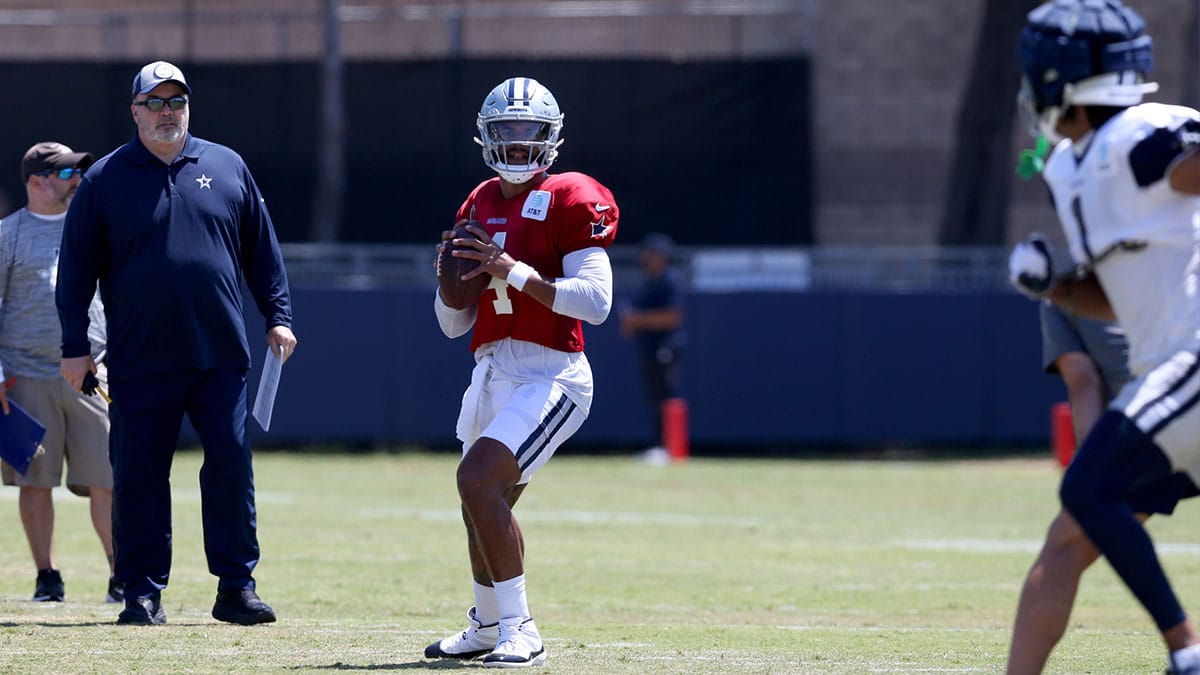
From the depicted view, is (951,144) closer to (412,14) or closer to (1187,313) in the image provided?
(412,14)

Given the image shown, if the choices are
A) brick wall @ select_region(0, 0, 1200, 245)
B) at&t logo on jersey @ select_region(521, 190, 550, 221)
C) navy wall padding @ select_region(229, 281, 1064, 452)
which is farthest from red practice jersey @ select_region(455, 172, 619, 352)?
brick wall @ select_region(0, 0, 1200, 245)

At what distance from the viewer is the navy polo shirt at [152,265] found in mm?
7496

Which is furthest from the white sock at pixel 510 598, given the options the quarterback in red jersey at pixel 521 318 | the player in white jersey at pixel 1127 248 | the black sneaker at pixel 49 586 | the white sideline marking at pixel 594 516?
the white sideline marking at pixel 594 516

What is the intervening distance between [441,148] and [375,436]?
490cm

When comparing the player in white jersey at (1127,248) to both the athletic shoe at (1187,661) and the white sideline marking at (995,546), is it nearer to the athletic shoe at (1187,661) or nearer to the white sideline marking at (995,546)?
the athletic shoe at (1187,661)

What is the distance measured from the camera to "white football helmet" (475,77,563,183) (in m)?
6.71

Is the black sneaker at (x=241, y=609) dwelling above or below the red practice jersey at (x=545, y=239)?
below

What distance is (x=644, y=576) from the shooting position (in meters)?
10.4

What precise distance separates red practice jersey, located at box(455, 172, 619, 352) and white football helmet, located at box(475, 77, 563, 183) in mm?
116

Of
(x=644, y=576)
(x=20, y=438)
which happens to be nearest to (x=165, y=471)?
(x=20, y=438)

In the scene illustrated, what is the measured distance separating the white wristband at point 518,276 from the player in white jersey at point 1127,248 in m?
1.94

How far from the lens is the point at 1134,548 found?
497cm

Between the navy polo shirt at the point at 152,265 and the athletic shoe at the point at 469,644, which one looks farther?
the navy polo shirt at the point at 152,265

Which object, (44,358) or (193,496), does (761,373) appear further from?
(44,358)
